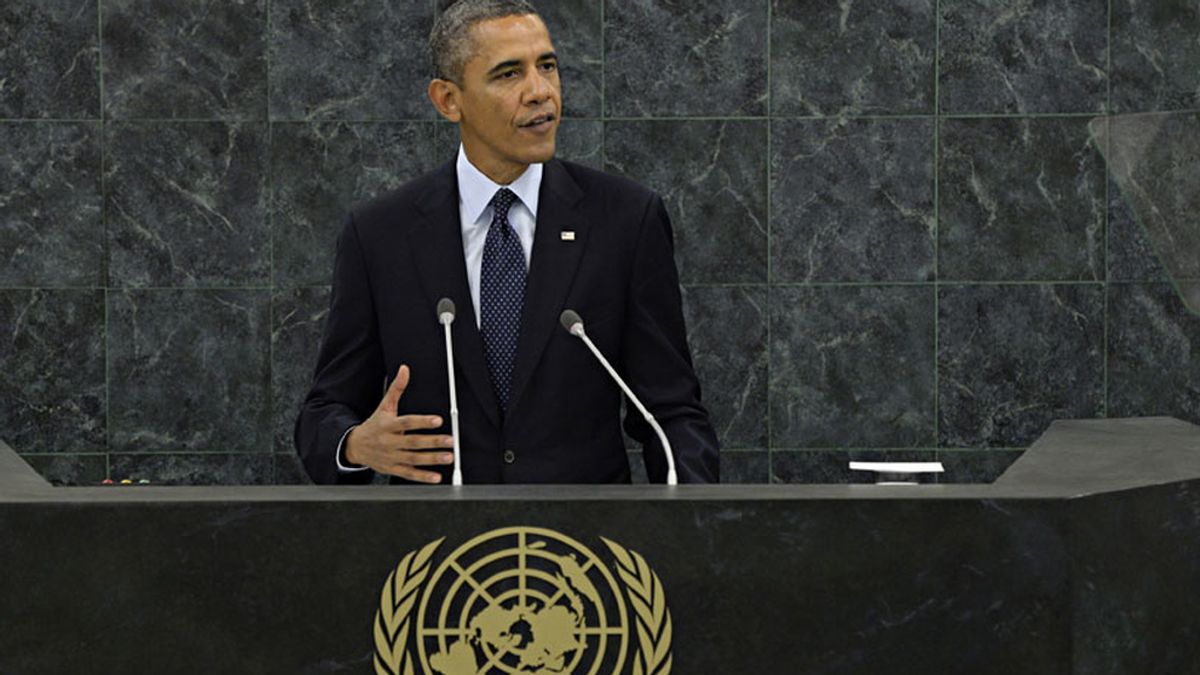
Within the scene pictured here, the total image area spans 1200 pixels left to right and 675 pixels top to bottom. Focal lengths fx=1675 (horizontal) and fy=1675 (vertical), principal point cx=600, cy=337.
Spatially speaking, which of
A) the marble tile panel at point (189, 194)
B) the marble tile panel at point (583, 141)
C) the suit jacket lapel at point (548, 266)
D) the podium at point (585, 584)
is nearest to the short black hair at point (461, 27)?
the suit jacket lapel at point (548, 266)

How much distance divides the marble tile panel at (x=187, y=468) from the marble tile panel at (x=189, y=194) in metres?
0.56

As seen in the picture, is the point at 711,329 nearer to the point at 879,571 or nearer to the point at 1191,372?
the point at 1191,372

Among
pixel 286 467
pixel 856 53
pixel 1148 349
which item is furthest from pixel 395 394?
pixel 1148 349

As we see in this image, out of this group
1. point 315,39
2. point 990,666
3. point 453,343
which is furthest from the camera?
point 315,39

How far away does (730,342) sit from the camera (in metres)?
5.30

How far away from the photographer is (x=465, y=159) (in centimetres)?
280

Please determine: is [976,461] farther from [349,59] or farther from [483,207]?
[483,207]

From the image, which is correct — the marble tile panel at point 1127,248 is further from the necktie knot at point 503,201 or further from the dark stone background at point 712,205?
the necktie knot at point 503,201

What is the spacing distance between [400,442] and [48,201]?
3389 mm

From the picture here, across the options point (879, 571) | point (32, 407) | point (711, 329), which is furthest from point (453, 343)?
point (32, 407)

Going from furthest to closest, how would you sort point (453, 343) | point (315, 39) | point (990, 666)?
point (315, 39), point (453, 343), point (990, 666)

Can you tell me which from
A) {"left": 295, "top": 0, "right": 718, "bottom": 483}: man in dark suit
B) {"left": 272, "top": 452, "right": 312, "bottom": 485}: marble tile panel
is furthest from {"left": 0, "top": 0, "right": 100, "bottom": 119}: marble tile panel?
{"left": 295, "top": 0, "right": 718, "bottom": 483}: man in dark suit

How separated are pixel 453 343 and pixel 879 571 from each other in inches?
38.5

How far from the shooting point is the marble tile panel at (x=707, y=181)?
524 centimetres
